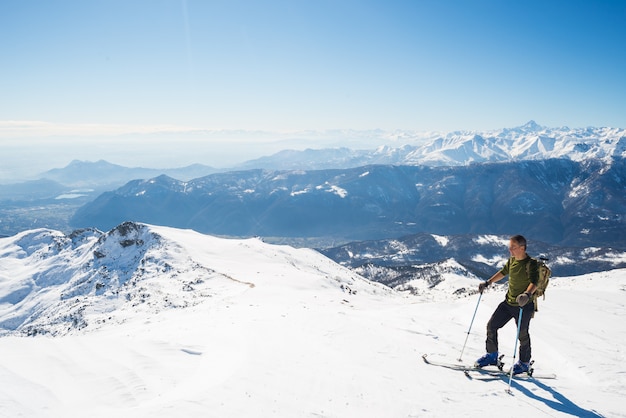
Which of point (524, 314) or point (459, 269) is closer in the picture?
point (524, 314)

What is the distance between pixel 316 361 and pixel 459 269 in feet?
545

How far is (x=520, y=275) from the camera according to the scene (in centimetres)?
1098

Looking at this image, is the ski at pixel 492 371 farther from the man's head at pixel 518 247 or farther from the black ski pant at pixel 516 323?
the man's head at pixel 518 247

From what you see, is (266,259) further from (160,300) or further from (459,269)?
(459,269)

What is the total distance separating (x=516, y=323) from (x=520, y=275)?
70.0 inches

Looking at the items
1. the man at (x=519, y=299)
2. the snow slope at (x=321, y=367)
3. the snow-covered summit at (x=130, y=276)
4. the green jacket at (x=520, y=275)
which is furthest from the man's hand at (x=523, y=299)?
the snow-covered summit at (x=130, y=276)

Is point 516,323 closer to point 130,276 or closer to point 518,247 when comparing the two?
point 518,247

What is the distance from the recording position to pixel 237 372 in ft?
36.5

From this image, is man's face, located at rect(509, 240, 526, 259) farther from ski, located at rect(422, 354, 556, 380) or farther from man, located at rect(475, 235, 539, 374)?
ski, located at rect(422, 354, 556, 380)

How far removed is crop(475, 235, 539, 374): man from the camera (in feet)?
34.9

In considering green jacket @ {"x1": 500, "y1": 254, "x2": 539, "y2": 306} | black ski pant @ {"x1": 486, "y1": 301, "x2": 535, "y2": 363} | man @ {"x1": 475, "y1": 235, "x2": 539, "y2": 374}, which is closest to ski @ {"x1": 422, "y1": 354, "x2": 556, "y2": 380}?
man @ {"x1": 475, "y1": 235, "x2": 539, "y2": 374}

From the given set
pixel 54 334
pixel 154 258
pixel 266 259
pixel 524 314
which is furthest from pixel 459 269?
pixel 524 314

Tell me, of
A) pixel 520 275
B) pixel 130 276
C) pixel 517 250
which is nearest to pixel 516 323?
pixel 520 275

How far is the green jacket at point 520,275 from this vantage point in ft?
34.9
